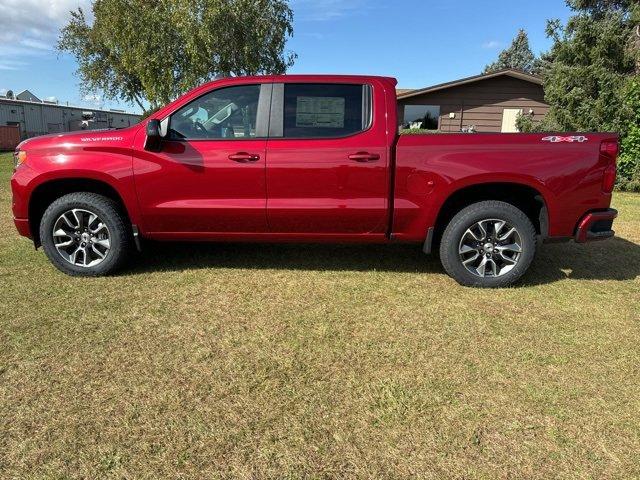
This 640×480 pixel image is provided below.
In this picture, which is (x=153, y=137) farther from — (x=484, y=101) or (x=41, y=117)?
(x=41, y=117)

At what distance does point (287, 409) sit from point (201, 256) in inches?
119

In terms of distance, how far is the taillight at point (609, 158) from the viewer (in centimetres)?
415

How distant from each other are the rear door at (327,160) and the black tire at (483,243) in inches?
→ 25.2

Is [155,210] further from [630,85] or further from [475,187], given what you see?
[630,85]

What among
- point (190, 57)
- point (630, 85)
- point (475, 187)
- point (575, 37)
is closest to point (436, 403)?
point (475, 187)

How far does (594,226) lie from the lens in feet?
14.1

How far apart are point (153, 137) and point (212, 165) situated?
21.6 inches

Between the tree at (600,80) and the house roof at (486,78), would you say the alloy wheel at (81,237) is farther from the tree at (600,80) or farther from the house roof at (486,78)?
the house roof at (486,78)

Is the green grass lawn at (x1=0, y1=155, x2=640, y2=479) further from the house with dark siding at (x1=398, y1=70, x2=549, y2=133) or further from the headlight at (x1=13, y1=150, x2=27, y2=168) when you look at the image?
the house with dark siding at (x1=398, y1=70, x2=549, y2=133)

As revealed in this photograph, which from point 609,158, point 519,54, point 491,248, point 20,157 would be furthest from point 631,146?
point 519,54

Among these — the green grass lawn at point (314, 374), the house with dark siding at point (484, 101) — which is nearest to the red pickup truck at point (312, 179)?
the green grass lawn at point (314, 374)

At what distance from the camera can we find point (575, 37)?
10617mm

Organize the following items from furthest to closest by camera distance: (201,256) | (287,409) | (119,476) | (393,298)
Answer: (201,256), (393,298), (287,409), (119,476)

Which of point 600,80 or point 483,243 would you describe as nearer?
point 483,243
